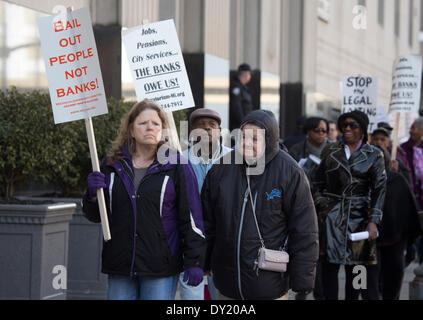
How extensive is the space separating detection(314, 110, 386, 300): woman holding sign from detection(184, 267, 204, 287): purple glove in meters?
2.79

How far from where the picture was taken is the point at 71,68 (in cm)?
609

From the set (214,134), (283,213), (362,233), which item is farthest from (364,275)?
(283,213)

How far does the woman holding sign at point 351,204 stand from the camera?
7758 mm

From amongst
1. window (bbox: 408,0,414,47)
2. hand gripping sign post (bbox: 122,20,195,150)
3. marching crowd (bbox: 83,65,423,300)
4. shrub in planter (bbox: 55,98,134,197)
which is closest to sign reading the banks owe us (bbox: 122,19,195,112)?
hand gripping sign post (bbox: 122,20,195,150)

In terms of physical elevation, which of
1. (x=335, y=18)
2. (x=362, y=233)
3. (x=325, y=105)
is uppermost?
(x=335, y=18)

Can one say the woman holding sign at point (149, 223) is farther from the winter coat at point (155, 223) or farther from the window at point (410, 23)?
the window at point (410, 23)

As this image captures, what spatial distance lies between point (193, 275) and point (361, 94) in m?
6.46

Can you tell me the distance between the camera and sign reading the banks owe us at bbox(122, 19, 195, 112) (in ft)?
25.0

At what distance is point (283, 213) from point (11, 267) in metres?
2.94

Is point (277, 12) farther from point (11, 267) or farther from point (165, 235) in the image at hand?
point (165, 235)

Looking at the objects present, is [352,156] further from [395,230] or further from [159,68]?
[159,68]

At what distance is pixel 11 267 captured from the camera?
24.3ft

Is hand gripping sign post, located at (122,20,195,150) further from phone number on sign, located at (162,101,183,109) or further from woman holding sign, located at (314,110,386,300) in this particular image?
woman holding sign, located at (314,110,386,300)

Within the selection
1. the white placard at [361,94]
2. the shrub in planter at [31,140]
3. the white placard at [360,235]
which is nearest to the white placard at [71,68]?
the shrub in planter at [31,140]
